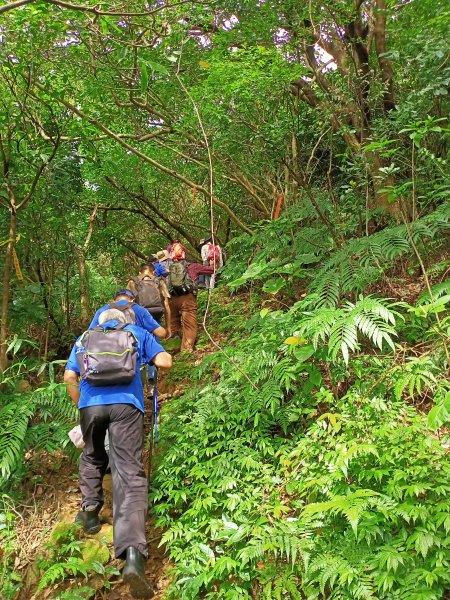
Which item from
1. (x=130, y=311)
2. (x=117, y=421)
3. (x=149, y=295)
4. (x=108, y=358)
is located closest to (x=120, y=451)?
(x=117, y=421)

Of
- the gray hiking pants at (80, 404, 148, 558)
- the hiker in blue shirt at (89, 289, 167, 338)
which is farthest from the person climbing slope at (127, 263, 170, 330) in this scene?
the gray hiking pants at (80, 404, 148, 558)

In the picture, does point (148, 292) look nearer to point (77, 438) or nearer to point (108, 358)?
point (77, 438)

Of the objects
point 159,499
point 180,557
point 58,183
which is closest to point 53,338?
point 58,183

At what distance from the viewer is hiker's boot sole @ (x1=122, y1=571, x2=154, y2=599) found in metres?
2.97

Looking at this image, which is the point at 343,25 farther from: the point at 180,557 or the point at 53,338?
the point at 180,557

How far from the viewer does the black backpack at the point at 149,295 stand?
7.05 m

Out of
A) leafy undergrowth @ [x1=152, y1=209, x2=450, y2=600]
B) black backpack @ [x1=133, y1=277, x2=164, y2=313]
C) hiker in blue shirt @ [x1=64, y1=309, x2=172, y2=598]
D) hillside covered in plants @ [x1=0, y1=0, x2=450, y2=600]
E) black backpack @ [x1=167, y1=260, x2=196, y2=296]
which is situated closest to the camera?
leafy undergrowth @ [x1=152, y1=209, x2=450, y2=600]

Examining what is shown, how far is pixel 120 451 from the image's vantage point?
345cm

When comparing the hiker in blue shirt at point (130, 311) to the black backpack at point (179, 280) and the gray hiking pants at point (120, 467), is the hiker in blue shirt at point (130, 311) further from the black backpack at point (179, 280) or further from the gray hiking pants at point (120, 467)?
the black backpack at point (179, 280)

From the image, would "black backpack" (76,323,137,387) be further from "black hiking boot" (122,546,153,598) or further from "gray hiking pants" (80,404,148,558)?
"black hiking boot" (122,546,153,598)

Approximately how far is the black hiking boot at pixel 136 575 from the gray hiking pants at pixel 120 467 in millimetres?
51

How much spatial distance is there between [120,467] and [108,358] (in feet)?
2.76

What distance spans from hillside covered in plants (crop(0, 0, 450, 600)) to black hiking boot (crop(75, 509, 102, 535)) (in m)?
Result: 0.10

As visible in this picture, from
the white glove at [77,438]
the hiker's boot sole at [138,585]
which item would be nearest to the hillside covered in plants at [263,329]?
the hiker's boot sole at [138,585]
